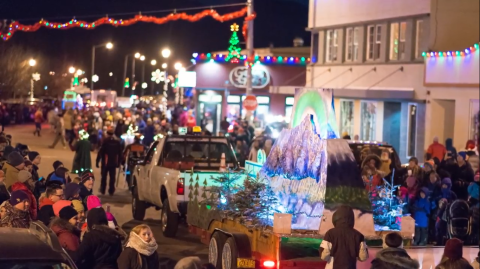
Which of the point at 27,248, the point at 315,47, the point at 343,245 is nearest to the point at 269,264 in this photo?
the point at 343,245

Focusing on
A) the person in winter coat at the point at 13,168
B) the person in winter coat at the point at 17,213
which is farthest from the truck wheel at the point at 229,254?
the person in winter coat at the point at 13,168

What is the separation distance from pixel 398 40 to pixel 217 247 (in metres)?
20.8

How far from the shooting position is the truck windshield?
56.0 ft

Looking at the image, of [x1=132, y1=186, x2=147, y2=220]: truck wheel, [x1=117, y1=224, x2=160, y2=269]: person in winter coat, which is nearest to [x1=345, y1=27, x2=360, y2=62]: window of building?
[x1=132, y1=186, x2=147, y2=220]: truck wheel

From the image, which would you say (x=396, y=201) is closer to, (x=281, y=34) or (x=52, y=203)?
(x=52, y=203)

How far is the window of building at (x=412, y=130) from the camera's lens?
98.0 ft

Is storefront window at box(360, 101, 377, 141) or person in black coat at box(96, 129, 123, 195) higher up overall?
storefront window at box(360, 101, 377, 141)

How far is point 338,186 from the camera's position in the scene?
10.3m

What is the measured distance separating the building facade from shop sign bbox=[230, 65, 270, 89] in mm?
5832

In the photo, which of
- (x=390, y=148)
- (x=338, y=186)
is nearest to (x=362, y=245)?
(x=338, y=186)

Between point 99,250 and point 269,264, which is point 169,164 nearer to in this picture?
point 269,264

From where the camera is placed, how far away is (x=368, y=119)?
32.9 m

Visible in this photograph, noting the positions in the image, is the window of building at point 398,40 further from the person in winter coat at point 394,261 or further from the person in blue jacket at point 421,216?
the person in winter coat at point 394,261

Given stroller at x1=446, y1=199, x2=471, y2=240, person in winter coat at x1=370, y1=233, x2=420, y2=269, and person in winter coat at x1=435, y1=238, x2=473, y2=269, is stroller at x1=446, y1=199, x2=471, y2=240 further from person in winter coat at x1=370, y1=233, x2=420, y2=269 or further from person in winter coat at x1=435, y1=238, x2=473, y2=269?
person in winter coat at x1=370, y1=233, x2=420, y2=269
